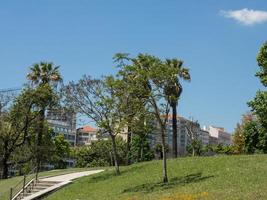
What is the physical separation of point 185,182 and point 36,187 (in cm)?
1331

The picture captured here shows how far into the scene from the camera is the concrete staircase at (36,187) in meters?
33.2

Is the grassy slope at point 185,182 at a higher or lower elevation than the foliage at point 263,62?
lower

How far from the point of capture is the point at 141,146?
78125mm

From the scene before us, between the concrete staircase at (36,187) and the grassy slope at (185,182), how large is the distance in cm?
226

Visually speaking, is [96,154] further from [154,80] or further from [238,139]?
[154,80]

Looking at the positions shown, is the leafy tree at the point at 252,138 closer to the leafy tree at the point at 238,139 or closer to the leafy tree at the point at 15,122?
the leafy tree at the point at 238,139

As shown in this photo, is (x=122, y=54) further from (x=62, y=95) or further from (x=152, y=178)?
(x=62, y=95)

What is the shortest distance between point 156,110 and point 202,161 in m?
5.07

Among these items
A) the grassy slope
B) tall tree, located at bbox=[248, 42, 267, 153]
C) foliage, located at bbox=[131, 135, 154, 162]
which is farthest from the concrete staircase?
foliage, located at bbox=[131, 135, 154, 162]

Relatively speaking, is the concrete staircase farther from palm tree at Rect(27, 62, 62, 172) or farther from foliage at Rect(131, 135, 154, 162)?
foliage at Rect(131, 135, 154, 162)

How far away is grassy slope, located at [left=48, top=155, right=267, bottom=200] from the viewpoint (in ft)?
67.2

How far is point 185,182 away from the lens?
83.1ft

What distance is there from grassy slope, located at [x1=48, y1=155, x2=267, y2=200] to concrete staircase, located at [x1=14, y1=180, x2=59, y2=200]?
2.26 meters

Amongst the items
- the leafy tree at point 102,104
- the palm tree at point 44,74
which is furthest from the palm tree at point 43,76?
the leafy tree at point 102,104
